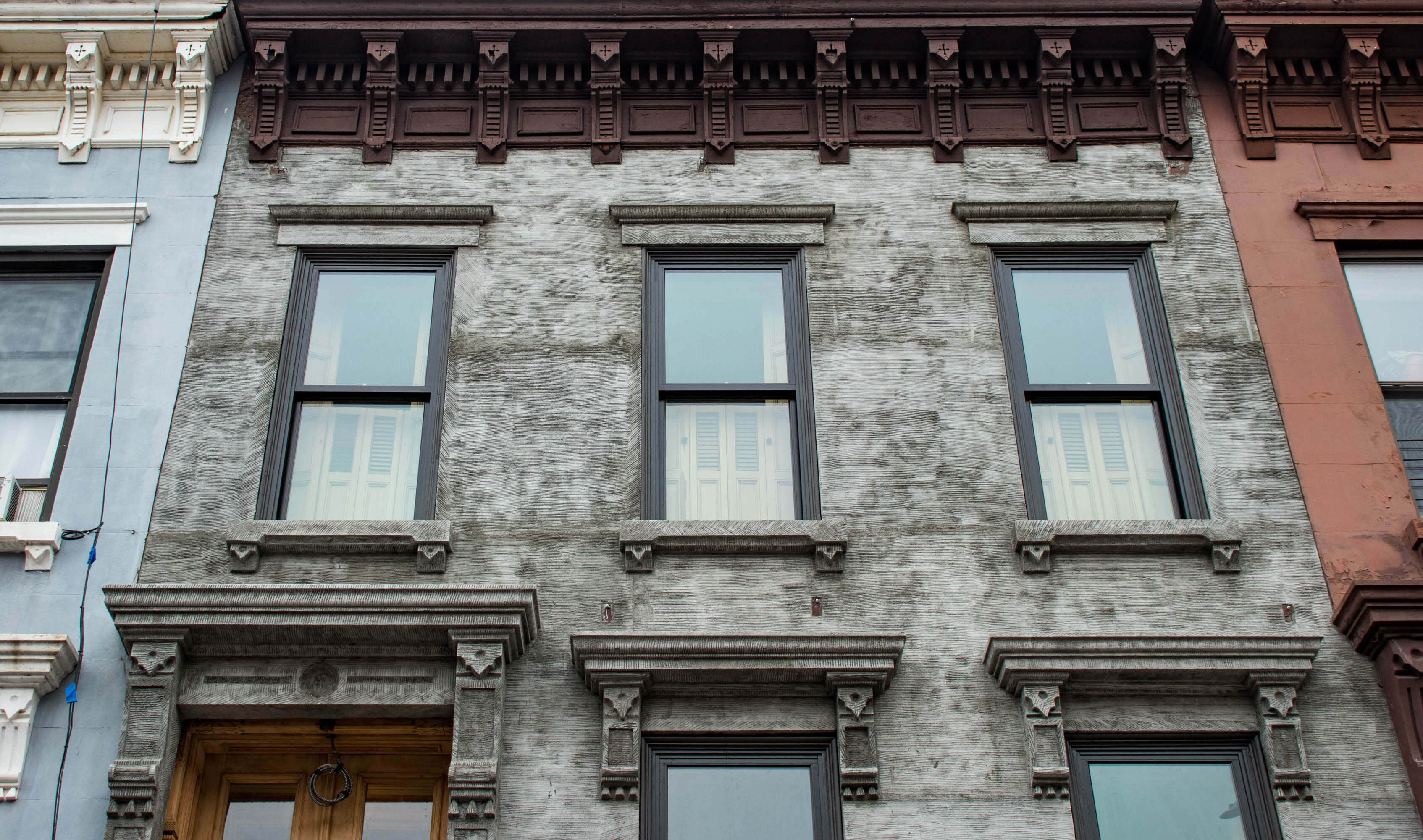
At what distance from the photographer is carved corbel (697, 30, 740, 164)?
33.9 feet

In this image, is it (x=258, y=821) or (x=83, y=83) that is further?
(x=83, y=83)

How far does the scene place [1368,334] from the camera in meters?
9.60

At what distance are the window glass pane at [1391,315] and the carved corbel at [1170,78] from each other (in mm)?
1687

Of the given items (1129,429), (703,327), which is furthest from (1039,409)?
(703,327)

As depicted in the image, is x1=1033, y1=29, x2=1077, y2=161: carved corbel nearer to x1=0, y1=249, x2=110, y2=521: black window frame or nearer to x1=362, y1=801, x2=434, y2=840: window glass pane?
x1=362, y1=801, x2=434, y2=840: window glass pane

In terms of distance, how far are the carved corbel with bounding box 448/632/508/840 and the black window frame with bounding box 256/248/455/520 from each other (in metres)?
1.26

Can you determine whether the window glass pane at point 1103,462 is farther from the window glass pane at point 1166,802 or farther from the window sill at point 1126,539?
the window glass pane at point 1166,802

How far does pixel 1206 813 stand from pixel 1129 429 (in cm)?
269

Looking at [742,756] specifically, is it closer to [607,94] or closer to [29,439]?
[29,439]

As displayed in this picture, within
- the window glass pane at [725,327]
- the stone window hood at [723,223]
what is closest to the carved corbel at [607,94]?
the stone window hood at [723,223]

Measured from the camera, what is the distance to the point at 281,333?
30.7 feet

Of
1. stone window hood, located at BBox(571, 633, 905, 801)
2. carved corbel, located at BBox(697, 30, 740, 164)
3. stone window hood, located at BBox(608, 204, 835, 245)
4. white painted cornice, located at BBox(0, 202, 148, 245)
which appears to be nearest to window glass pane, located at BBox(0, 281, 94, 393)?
white painted cornice, located at BBox(0, 202, 148, 245)

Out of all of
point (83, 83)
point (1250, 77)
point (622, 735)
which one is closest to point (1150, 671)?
point (622, 735)

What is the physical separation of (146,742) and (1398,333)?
861 centimetres
